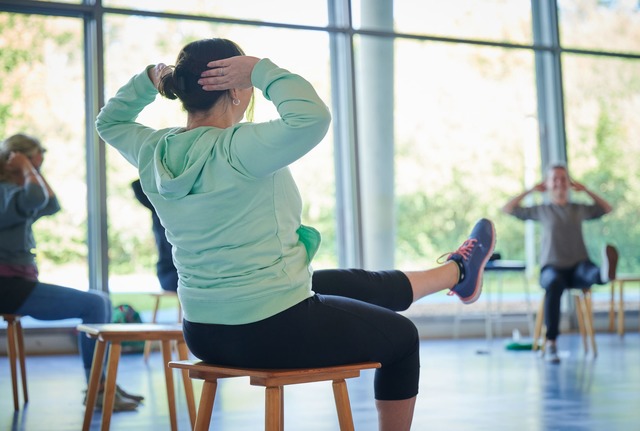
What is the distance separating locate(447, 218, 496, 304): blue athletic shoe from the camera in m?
2.34

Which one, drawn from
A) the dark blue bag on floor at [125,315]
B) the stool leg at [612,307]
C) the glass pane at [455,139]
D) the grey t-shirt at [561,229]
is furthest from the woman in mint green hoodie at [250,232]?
the stool leg at [612,307]

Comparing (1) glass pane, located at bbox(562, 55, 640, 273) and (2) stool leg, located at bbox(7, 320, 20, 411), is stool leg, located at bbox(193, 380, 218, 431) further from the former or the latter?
(1) glass pane, located at bbox(562, 55, 640, 273)

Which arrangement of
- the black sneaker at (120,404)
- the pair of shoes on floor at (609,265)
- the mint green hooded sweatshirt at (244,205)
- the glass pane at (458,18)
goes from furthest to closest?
the glass pane at (458,18) < the pair of shoes on floor at (609,265) < the black sneaker at (120,404) < the mint green hooded sweatshirt at (244,205)

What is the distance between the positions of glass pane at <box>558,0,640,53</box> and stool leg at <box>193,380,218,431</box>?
573cm

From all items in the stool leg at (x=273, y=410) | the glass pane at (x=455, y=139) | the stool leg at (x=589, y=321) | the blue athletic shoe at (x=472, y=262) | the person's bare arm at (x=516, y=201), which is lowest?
the stool leg at (x=589, y=321)

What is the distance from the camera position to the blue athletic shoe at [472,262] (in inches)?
92.0

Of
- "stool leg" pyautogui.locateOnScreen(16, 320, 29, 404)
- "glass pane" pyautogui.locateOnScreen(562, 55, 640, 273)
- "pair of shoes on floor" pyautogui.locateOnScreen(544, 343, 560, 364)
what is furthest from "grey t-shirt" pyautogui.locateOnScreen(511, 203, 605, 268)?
"stool leg" pyautogui.locateOnScreen(16, 320, 29, 404)

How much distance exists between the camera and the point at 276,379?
1752 millimetres

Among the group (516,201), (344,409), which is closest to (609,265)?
(516,201)

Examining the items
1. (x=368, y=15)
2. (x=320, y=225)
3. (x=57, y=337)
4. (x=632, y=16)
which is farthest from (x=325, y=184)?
(x=632, y=16)

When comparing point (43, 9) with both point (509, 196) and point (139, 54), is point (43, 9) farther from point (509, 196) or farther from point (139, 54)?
point (509, 196)

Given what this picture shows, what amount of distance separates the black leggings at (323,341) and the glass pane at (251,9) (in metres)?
4.40

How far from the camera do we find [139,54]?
19.3 feet

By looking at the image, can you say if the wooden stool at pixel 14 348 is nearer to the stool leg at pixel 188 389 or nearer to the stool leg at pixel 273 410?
the stool leg at pixel 188 389
